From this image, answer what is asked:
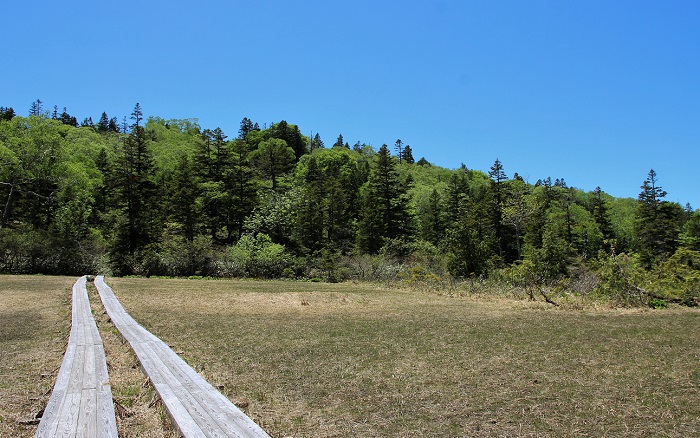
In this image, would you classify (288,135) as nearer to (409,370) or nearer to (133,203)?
(133,203)

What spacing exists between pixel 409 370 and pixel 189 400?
12.6 feet

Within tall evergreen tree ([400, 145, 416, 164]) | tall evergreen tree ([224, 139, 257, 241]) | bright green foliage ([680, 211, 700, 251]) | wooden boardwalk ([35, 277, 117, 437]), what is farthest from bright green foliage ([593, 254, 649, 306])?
tall evergreen tree ([400, 145, 416, 164])

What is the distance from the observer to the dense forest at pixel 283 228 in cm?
2866

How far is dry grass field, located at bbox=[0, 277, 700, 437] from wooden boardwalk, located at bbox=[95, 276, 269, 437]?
243 millimetres

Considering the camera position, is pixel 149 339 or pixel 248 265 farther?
pixel 248 265

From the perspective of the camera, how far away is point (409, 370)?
Answer: 7.50m

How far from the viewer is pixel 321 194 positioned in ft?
198

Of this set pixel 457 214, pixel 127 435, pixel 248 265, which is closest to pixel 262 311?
pixel 127 435

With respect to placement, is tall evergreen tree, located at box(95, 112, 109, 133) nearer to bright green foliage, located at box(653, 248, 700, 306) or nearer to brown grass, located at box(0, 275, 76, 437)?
brown grass, located at box(0, 275, 76, 437)

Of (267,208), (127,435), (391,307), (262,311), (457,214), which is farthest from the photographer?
(457,214)

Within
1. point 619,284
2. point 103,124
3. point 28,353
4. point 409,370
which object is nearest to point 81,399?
point 28,353

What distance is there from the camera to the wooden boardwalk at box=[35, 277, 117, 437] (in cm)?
425

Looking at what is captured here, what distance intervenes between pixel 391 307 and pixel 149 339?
1129cm

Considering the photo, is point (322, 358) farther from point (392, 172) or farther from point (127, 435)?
point (392, 172)
